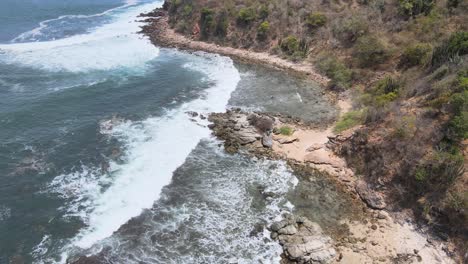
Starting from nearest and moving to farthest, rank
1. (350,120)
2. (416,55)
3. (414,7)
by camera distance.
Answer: (350,120)
(416,55)
(414,7)

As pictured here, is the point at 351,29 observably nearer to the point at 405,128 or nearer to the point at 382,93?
the point at 382,93

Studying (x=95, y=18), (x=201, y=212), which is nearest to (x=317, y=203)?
(x=201, y=212)

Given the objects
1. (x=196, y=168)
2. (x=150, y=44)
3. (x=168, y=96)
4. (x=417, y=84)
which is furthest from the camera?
(x=150, y=44)

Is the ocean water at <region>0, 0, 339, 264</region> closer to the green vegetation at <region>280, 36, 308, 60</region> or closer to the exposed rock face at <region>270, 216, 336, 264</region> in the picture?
the exposed rock face at <region>270, 216, 336, 264</region>

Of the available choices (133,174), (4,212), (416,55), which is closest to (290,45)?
(416,55)

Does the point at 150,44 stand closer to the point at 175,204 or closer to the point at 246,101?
the point at 246,101

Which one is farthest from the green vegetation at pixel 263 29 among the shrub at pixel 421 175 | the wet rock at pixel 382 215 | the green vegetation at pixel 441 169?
the wet rock at pixel 382 215
